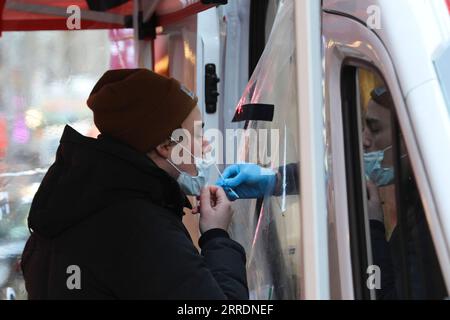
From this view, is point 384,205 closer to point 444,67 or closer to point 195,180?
point 444,67

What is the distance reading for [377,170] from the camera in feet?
5.31

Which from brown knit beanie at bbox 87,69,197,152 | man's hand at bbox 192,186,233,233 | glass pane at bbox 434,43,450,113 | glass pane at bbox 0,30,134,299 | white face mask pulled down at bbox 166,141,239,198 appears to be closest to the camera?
glass pane at bbox 434,43,450,113

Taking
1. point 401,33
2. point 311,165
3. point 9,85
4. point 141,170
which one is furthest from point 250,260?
point 9,85

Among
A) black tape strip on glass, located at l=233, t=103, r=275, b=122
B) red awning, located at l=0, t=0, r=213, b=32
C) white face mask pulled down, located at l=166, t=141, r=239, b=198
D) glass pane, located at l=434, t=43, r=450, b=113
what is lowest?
glass pane, located at l=434, t=43, r=450, b=113

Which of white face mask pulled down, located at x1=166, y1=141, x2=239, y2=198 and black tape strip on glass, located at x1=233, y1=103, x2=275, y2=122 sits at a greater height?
black tape strip on glass, located at x1=233, y1=103, x2=275, y2=122

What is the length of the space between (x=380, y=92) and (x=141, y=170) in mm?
517

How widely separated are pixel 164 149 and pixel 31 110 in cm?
223

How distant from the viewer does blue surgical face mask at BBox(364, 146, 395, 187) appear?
157 centimetres

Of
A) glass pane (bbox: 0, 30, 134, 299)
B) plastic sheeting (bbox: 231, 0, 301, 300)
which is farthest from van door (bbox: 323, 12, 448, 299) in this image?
glass pane (bbox: 0, 30, 134, 299)

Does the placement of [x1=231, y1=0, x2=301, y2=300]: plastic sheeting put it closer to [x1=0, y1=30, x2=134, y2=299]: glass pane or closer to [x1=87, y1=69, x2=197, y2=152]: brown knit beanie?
[x1=87, y1=69, x2=197, y2=152]: brown knit beanie

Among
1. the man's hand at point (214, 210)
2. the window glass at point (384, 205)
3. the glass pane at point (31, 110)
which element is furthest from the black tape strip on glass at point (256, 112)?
the glass pane at point (31, 110)

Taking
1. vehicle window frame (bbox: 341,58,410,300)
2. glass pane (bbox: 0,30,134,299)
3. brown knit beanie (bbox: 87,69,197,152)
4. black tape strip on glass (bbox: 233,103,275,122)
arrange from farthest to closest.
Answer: glass pane (bbox: 0,30,134,299) → black tape strip on glass (bbox: 233,103,275,122) → brown knit beanie (bbox: 87,69,197,152) → vehicle window frame (bbox: 341,58,410,300)

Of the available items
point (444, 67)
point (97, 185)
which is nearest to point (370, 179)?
point (444, 67)
